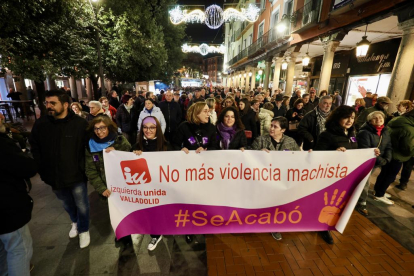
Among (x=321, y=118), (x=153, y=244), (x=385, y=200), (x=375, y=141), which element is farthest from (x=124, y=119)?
(x=385, y=200)

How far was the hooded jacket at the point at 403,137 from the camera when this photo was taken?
365 centimetres

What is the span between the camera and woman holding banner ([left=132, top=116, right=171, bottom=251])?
2766 mm

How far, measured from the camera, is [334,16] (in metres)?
8.60

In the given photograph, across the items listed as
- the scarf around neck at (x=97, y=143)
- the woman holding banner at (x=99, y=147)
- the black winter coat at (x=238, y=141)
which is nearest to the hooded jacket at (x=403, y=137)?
the black winter coat at (x=238, y=141)

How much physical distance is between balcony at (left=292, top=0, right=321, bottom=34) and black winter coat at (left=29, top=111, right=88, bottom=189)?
37.6 ft

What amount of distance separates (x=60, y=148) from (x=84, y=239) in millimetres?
1355

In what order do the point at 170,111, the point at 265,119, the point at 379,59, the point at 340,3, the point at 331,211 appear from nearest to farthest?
the point at 331,211
the point at 265,119
the point at 170,111
the point at 340,3
the point at 379,59

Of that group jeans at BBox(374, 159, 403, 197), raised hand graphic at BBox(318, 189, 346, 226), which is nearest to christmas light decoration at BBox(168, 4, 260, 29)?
jeans at BBox(374, 159, 403, 197)

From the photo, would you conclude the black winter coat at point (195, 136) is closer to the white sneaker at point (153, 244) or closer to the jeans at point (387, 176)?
the white sneaker at point (153, 244)

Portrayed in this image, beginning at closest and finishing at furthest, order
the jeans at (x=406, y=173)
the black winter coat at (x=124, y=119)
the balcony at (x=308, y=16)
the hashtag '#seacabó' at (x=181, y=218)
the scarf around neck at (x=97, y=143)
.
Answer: the scarf around neck at (x=97, y=143)
the hashtag '#seacabó' at (x=181, y=218)
the jeans at (x=406, y=173)
the black winter coat at (x=124, y=119)
the balcony at (x=308, y=16)

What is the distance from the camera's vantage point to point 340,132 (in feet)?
10.4

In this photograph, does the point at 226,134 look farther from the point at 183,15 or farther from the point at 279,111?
the point at 183,15

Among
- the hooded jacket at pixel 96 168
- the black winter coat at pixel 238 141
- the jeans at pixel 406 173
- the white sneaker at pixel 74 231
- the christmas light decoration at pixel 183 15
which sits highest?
the christmas light decoration at pixel 183 15

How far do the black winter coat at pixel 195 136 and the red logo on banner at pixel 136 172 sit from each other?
2.64ft
